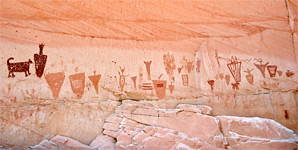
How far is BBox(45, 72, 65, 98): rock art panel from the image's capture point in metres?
3.98

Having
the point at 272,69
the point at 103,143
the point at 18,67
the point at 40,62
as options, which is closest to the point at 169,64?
the point at 103,143

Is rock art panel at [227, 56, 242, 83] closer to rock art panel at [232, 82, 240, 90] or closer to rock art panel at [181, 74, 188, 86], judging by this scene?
rock art panel at [232, 82, 240, 90]

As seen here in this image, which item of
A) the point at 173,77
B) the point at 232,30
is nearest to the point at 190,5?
the point at 232,30

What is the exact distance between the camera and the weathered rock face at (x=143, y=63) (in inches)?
152

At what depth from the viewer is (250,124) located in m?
4.00

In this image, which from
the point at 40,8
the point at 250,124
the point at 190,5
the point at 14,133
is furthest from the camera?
the point at 190,5

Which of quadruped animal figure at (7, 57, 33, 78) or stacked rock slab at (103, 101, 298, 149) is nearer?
stacked rock slab at (103, 101, 298, 149)

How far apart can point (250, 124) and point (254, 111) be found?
0.38 meters

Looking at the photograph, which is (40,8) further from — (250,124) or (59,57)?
(250,124)

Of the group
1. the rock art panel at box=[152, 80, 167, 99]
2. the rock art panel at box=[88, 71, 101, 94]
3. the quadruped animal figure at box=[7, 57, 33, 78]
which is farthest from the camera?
the rock art panel at box=[152, 80, 167, 99]

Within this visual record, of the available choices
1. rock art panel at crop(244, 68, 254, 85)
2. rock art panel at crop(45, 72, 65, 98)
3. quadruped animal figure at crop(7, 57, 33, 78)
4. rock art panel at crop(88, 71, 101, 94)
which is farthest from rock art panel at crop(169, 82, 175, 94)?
quadruped animal figure at crop(7, 57, 33, 78)

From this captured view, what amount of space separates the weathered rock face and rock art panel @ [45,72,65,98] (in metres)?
0.01

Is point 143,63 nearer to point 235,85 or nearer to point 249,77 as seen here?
point 235,85

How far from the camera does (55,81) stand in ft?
13.2
